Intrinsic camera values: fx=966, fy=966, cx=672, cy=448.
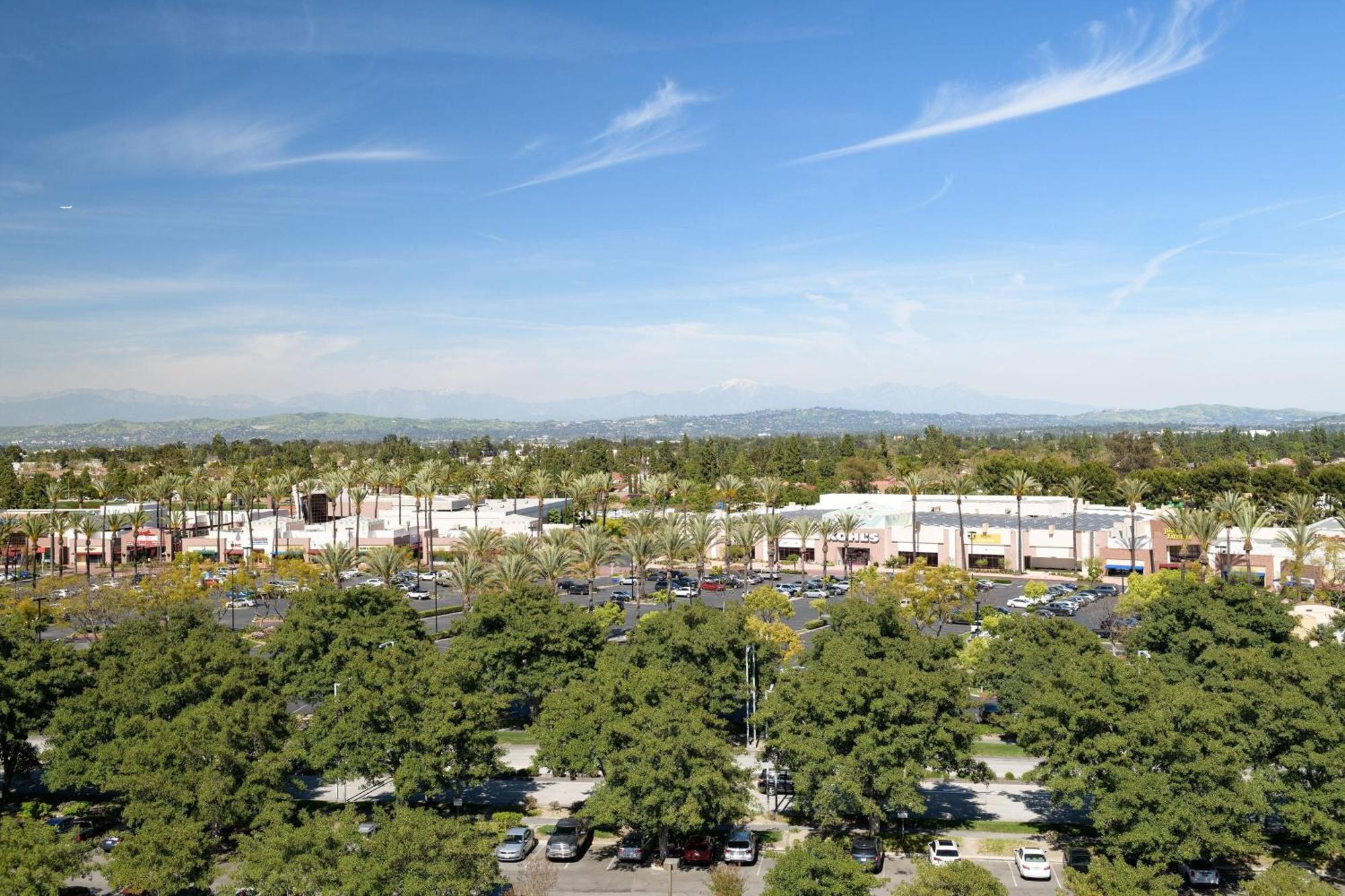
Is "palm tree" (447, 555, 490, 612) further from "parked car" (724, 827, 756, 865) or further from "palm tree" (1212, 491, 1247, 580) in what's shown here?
"palm tree" (1212, 491, 1247, 580)

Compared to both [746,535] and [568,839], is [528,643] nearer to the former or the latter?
[568,839]

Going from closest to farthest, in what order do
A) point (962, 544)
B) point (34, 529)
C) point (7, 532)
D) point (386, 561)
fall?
point (386, 561) → point (34, 529) → point (7, 532) → point (962, 544)

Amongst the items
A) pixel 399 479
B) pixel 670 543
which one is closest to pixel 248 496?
pixel 399 479

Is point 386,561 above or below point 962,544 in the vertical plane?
above

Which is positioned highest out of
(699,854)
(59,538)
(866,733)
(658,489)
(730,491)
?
(658,489)

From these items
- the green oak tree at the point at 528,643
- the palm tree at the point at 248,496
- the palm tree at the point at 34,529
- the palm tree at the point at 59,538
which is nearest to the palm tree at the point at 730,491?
the palm tree at the point at 248,496

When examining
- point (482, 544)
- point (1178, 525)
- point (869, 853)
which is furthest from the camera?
point (482, 544)

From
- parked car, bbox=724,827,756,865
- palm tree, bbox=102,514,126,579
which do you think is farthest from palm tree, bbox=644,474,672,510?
parked car, bbox=724,827,756,865
